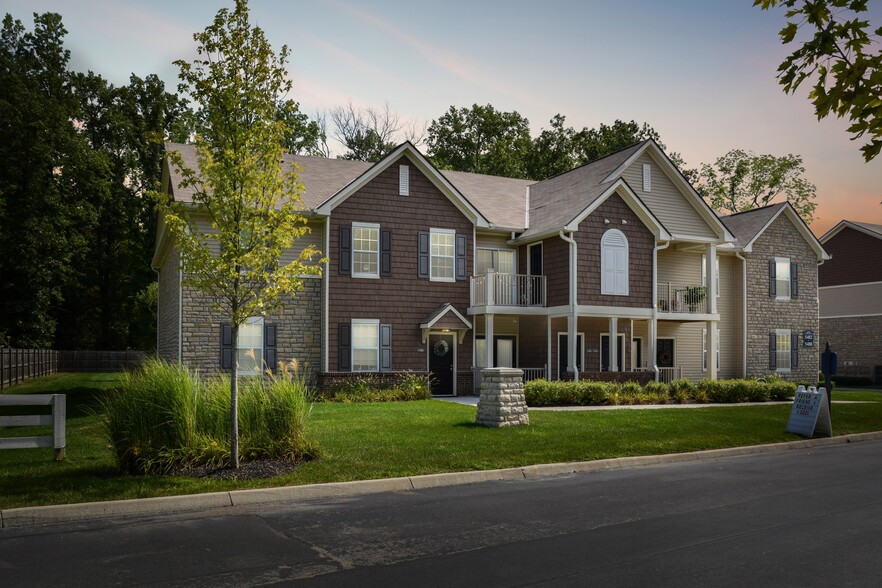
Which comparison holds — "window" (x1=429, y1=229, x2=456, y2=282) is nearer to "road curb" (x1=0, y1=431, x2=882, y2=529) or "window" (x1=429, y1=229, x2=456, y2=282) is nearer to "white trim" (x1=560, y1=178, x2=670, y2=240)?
"white trim" (x1=560, y1=178, x2=670, y2=240)

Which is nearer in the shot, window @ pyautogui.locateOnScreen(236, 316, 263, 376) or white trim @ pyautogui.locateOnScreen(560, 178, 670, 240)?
window @ pyautogui.locateOnScreen(236, 316, 263, 376)

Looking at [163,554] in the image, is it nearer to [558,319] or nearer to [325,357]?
[325,357]

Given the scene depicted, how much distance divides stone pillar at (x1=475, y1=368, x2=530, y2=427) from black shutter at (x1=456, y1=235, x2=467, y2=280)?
421 inches

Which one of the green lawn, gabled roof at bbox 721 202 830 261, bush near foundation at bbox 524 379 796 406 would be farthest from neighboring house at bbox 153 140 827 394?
the green lawn

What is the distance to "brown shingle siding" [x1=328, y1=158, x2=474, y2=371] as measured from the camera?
25.0 m

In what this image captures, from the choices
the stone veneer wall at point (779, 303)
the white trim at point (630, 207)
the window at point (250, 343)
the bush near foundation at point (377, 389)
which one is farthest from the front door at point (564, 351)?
the window at point (250, 343)

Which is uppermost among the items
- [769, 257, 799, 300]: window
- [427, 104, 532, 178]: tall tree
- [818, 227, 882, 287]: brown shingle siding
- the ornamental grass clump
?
[427, 104, 532, 178]: tall tree

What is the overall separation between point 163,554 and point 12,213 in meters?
40.4

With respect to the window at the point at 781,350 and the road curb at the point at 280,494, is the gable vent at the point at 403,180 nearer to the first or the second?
the road curb at the point at 280,494

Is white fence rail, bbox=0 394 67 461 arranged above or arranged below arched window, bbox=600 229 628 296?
below

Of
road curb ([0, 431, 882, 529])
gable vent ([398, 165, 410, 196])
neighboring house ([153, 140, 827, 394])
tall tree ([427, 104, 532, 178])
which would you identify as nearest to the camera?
road curb ([0, 431, 882, 529])

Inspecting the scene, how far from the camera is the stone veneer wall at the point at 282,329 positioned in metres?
23.5

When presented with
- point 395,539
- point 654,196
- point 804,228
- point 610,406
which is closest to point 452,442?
point 395,539

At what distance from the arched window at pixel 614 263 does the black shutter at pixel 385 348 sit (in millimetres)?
7620
